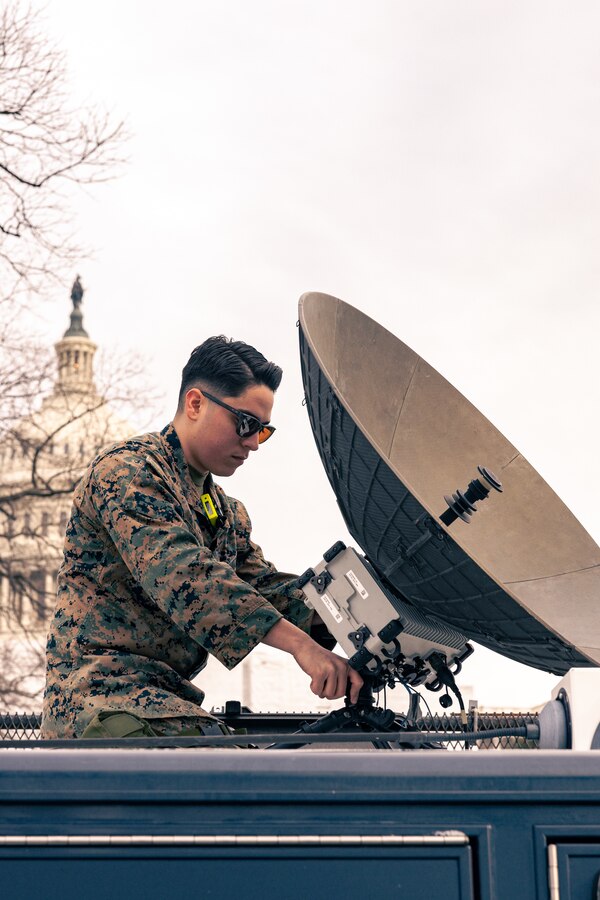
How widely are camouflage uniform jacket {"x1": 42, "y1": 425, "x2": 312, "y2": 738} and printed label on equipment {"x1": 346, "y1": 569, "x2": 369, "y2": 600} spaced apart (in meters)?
0.26

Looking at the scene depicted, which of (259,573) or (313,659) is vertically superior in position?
(259,573)

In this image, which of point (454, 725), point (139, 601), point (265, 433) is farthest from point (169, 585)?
point (454, 725)

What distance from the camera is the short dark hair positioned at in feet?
12.5

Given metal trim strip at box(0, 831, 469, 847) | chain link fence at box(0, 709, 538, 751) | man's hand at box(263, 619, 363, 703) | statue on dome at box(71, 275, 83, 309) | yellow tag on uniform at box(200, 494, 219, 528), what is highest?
statue on dome at box(71, 275, 83, 309)

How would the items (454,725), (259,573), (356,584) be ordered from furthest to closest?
(454,725)
(259,573)
(356,584)

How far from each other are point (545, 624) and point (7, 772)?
1823mm

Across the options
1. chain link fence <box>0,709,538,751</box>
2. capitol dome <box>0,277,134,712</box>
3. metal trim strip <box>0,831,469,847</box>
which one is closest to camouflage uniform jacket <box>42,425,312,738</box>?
chain link fence <box>0,709,538,751</box>

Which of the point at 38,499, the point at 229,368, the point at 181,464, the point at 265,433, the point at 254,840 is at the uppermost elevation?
the point at 38,499

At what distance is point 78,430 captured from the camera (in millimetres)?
16234

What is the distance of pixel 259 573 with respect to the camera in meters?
4.44

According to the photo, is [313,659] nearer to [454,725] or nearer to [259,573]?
[259,573]

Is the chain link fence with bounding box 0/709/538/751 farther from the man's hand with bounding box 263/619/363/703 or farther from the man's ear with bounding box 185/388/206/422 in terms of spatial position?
the man's ear with bounding box 185/388/206/422

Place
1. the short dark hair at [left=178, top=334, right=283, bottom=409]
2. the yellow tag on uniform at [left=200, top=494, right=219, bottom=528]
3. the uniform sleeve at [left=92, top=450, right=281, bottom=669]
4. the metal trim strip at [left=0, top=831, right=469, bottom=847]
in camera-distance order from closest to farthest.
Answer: the metal trim strip at [left=0, top=831, right=469, bottom=847]
the uniform sleeve at [left=92, top=450, right=281, bottom=669]
the short dark hair at [left=178, top=334, right=283, bottom=409]
the yellow tag on uniform at [left=200, top=494, right=219, bottom=528]

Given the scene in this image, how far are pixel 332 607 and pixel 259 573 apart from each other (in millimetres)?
1029
